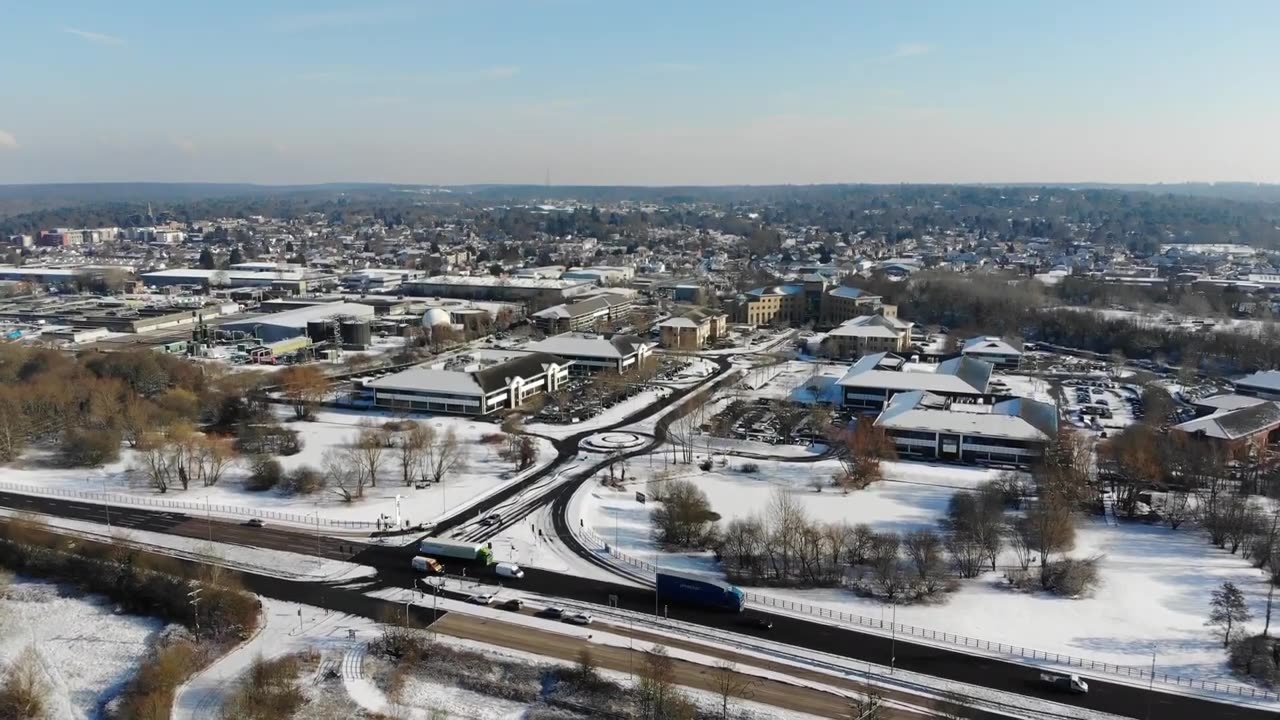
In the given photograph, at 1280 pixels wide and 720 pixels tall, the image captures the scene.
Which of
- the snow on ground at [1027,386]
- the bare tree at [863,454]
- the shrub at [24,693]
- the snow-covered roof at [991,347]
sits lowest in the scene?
the shrub at [24,693]

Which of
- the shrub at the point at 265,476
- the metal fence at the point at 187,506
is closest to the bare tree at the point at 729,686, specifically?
the metal fence at the point at 187,506

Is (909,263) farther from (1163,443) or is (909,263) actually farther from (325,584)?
(325,584)

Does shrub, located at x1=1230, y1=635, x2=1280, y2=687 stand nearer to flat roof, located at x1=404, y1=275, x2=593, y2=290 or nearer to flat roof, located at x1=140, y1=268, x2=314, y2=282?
flat roof, located at x1=404, y1=275, x2=593, y2=290

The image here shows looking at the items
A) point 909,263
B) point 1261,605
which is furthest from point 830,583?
point 909,263

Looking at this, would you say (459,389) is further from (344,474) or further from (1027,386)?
(1027,386)

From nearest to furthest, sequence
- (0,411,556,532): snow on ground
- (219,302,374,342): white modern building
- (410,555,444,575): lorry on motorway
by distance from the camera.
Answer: (410,555,444,575): lorry on motorway < (0,411,556,532): snow on ground < (219,302,374,342): white modern building

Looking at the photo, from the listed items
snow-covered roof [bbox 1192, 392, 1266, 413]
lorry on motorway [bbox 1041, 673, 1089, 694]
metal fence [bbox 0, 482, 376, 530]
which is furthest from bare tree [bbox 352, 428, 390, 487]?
snow-covered roof [bbox 1192, 392, 1266, 413]

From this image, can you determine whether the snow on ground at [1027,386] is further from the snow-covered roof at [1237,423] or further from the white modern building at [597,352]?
the white modern building at [597,352]
